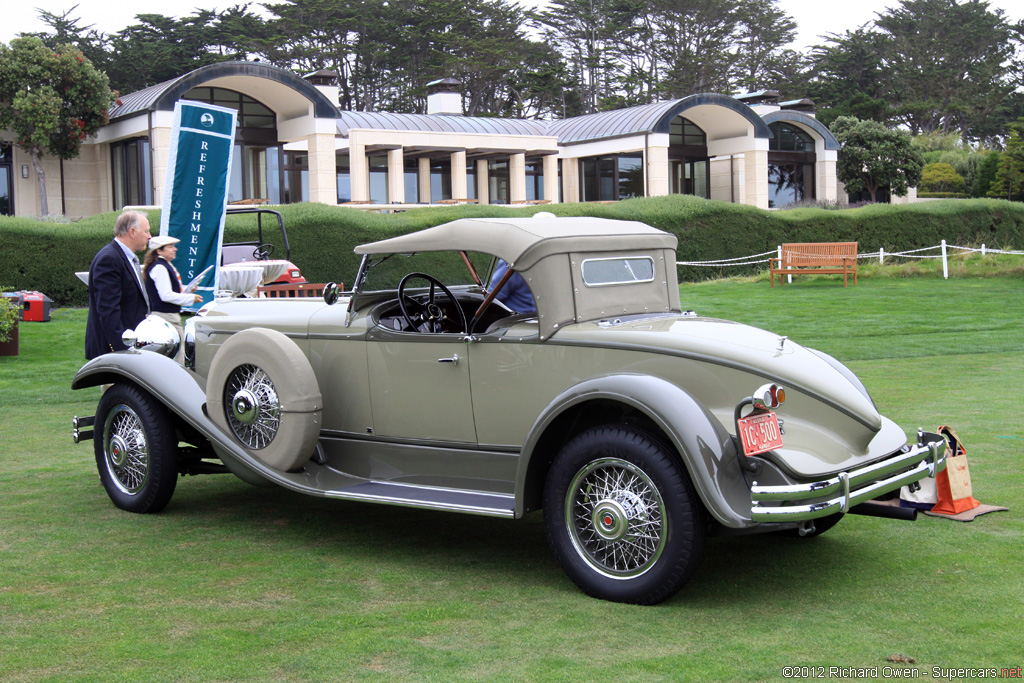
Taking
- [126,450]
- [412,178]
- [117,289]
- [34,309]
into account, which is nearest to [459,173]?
[412,178]

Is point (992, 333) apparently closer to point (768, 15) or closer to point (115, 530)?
point (115, 530)

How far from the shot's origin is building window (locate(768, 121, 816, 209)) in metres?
44.5

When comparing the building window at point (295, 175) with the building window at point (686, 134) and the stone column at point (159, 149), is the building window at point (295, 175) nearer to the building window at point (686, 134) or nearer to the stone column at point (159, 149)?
the stone column at point (159, 149)

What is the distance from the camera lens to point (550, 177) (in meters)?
38.7

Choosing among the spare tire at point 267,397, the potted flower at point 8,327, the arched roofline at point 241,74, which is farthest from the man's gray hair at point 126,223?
the arched roofline at point 241,74

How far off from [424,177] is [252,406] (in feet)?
112

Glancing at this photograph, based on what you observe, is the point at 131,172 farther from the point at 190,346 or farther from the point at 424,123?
the point at 190,346

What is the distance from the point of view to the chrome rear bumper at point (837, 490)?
394 cm

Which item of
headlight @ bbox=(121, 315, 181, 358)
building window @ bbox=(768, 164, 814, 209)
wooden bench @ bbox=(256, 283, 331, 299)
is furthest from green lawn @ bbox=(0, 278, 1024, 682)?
building window @ bbox=(768, 164, 814, 209)

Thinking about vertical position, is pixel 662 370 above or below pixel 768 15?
below

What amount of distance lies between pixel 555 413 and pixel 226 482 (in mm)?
3580

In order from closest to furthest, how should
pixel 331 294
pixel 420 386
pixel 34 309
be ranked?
1. pixel 420 386
2. pixel 331 294
3. pixel 34 309

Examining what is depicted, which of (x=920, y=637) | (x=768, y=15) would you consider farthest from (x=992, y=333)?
(x=768, y=15)

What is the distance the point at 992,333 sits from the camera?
48.4 ft
